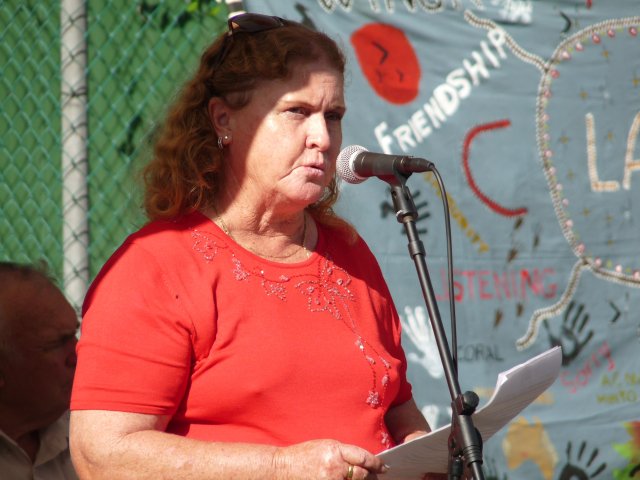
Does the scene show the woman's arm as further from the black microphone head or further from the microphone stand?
the black microphone head

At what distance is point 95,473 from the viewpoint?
1882 mm

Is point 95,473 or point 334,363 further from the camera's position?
point 334,363

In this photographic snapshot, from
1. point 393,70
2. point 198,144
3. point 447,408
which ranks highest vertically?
point 393,70

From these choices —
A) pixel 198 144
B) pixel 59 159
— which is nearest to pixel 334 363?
pixel 198 144

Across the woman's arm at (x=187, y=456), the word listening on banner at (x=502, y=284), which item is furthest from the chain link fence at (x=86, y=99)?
the woman's arm at (x=187, y=456)

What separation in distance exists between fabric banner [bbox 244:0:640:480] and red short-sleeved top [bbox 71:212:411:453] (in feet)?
5.20

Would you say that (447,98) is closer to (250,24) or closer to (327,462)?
(250,24)

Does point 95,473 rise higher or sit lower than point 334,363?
lower

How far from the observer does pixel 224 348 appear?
6.62ft

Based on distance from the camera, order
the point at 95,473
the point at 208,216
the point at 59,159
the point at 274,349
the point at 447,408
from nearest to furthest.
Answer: the point at 95,473, the point at 274,349, the point at 208,216, the point at 447,408, the point at 59,159

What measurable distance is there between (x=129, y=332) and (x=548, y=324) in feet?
7.77

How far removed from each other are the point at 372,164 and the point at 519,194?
196 centimetres

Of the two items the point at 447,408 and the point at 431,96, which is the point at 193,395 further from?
the point at 431,96

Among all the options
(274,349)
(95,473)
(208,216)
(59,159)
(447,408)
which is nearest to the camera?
(95,473)
